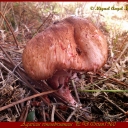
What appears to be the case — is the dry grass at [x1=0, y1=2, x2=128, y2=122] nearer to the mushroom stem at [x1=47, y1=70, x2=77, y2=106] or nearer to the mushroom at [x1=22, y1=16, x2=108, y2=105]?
the mushroom stem at [x1=47, y1=70, x2=77, y2=106]

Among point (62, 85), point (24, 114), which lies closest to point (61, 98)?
point (62, 85)

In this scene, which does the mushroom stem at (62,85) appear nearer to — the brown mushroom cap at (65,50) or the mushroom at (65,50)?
the mushroom at (65,50)

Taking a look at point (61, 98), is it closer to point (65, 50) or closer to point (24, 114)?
point (24, 114)

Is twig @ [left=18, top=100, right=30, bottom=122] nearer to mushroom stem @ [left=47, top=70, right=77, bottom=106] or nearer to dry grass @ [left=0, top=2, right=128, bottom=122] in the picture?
dry grass @ [left=0, top=2, right=128, bottom=122]

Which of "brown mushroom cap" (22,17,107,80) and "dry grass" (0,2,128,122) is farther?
"dry grass" (0,2,128,122)

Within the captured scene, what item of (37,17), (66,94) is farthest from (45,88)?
(37,17)

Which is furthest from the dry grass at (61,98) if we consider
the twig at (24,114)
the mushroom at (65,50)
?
the mushroom at (65,50)

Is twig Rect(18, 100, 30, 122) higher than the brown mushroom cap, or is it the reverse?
the brown mushroom cap

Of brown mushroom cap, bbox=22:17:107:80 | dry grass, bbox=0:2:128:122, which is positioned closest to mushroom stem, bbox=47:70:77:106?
dry grass, bbox=0:2:128:122

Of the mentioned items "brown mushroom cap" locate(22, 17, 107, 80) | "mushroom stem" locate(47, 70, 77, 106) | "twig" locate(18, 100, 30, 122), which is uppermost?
"brown mushroom cap" locate(22, 17, 107, 80)

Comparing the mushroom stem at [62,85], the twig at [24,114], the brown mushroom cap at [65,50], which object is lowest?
the twig at [24,114]
